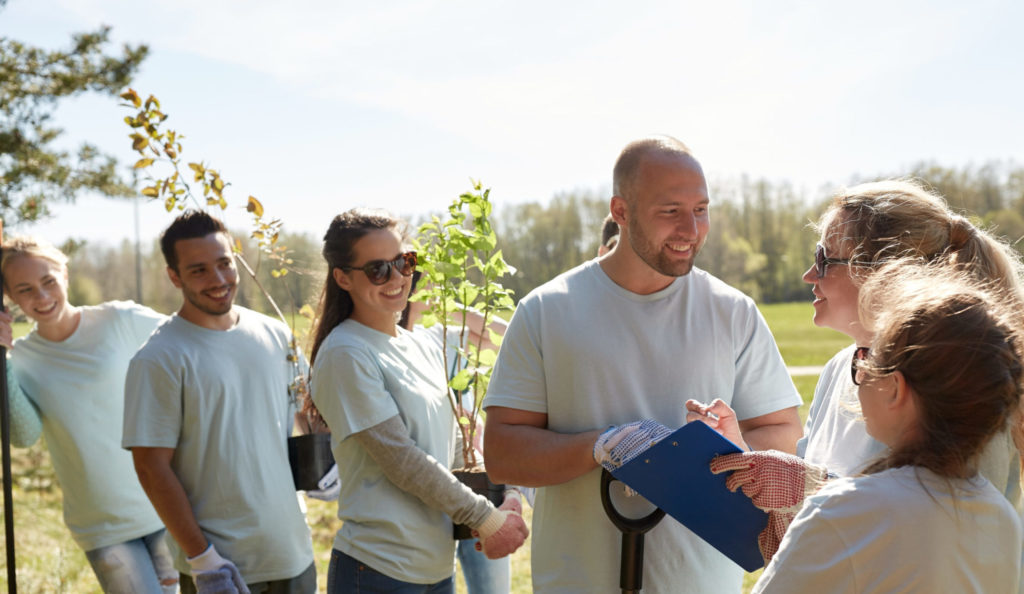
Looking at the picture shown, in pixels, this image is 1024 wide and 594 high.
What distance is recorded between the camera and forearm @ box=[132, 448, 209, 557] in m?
2.64

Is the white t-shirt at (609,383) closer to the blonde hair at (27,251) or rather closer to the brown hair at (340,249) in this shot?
the brown hair at (340,249)

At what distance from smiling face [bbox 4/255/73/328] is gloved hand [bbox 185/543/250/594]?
155 centimetres

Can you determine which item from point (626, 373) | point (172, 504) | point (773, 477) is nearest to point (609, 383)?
point (626, 373)

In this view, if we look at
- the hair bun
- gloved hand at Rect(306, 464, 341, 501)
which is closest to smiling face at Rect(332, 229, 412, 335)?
gloved hand at Rect(306, 464, 341, 501)

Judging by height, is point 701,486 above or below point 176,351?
below

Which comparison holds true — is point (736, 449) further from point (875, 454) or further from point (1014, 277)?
point (1014, 277)

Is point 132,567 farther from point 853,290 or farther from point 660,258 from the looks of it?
point 853,290

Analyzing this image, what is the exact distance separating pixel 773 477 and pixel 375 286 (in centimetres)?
150

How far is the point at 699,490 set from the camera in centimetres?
171

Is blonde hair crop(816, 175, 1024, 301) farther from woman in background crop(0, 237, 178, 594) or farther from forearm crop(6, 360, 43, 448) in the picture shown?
forearm crop(6, 360, 43, 448)

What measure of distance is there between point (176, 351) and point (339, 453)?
71 centimetres

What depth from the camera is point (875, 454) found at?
1532mm

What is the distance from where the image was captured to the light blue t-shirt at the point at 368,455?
7.98 feet

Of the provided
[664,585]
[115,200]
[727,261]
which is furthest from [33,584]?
[727,261]
